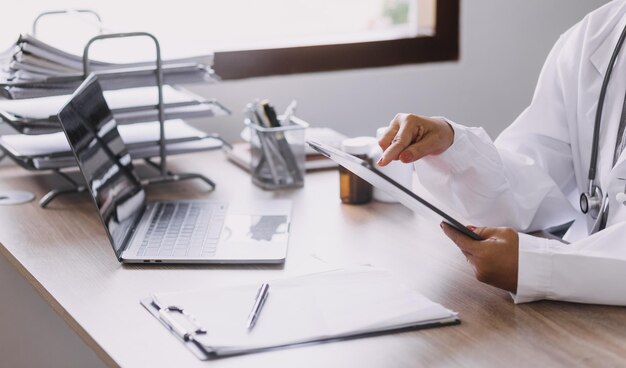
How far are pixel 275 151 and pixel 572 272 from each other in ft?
A: 2.35

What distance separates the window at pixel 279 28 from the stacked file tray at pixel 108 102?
0.97 ft

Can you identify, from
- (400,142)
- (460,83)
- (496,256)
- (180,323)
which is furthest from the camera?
(460,83)

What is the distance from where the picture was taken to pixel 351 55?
2352mm

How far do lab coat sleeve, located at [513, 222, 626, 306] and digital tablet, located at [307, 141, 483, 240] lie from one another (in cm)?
9

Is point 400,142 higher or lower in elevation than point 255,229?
higher

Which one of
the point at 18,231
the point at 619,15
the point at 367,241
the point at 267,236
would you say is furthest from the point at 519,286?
the point at 18,231

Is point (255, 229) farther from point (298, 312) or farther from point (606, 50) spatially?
point (606, 50)

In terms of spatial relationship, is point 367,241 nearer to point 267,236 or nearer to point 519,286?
point 267,236

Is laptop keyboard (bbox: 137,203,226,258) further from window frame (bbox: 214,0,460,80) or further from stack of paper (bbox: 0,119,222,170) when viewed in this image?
window frame (bbox: 214,0,460,80)

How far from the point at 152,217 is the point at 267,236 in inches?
9.3

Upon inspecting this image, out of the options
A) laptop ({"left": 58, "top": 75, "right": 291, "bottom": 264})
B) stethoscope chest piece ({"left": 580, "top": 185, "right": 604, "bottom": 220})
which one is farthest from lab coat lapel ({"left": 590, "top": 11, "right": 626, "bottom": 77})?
laptop ({"left": 58, "top": 75, "right": 291, "bottom": 264})

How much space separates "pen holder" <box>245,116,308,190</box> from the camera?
5.81 feet

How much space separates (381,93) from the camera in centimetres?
242

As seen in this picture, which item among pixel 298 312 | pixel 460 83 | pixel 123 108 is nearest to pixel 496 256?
pixel 298 312
